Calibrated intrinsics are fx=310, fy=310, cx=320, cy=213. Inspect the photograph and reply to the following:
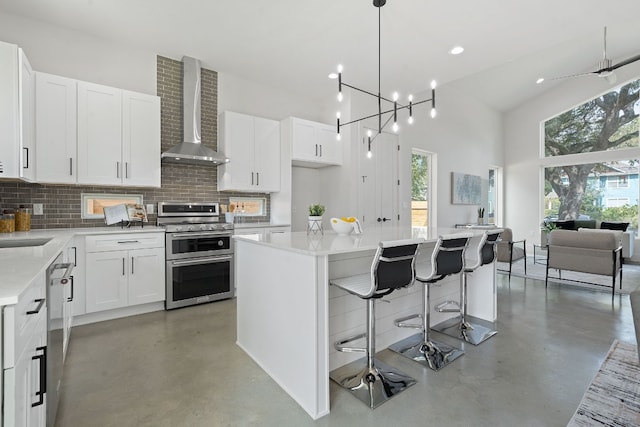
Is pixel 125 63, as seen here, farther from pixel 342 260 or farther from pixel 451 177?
pixel 451 177

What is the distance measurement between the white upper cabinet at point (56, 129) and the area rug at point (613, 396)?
14.8ft

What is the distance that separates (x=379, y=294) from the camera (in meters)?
1.90

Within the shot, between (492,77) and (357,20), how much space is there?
4976mm

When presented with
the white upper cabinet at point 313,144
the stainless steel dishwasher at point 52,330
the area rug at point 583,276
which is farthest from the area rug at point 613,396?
the white upper cabinet at point 313,144

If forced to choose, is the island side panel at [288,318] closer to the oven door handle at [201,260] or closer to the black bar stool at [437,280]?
the black bar stool at [437,280]

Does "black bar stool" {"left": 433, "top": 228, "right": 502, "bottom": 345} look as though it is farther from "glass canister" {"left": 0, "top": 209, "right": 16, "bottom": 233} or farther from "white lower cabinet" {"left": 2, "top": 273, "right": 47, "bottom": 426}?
"glass canister" {"left": 0, "top": 209, "right": 16, "bottom": 233}

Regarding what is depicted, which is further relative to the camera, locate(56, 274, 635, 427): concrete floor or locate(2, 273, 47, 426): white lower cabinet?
locate(56, 274, 635, 427): concrete floor

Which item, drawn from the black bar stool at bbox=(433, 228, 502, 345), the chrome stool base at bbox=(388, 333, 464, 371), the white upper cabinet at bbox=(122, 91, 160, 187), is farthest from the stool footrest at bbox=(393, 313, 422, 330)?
the white upper cabinet at bbox=(122, 91, 160, 187)

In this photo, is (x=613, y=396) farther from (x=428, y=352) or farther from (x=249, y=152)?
(x=249, y=152)

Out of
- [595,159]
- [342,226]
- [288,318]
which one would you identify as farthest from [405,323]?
[595,159]

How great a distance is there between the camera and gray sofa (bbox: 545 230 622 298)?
4.03 m

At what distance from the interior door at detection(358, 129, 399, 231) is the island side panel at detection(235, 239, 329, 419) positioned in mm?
2993

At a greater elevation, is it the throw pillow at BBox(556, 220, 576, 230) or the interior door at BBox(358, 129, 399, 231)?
the interior door at BBox(358, 129, 399, 231)

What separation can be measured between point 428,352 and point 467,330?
673 millimetres
